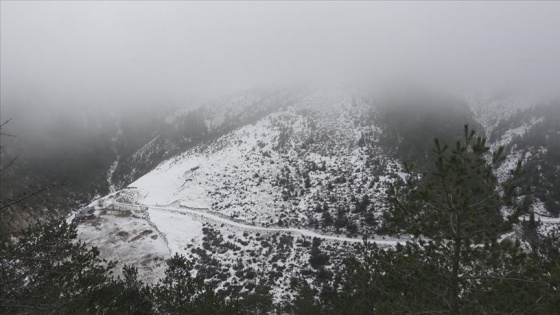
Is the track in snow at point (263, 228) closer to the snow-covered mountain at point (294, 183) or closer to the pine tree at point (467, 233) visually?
the snow-covered mountain at point (294, 183)

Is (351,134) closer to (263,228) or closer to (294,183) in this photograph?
(294,183)

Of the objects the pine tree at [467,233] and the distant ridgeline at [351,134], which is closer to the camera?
the pine tree at [467,233]

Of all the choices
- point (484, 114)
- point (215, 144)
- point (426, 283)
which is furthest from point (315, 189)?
point (484, 114)

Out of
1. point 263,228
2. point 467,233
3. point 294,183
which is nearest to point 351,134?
point 294,183

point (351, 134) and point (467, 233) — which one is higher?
point (467, 233)

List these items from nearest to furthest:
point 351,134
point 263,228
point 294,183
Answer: point 263,228 < point 294,183 < point 351,134

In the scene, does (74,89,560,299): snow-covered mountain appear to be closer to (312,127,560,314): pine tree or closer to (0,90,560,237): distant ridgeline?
(0,90,560,237): distant ridgeline

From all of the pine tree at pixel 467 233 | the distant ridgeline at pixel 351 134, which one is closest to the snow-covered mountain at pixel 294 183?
the distant ridgeline at pixel 351 134

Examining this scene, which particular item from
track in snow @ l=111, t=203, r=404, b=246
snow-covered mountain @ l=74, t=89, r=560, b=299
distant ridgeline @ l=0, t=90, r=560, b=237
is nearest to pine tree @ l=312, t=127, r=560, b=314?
snow-covered mountain @ l=74, t=89, r=560, b=299
